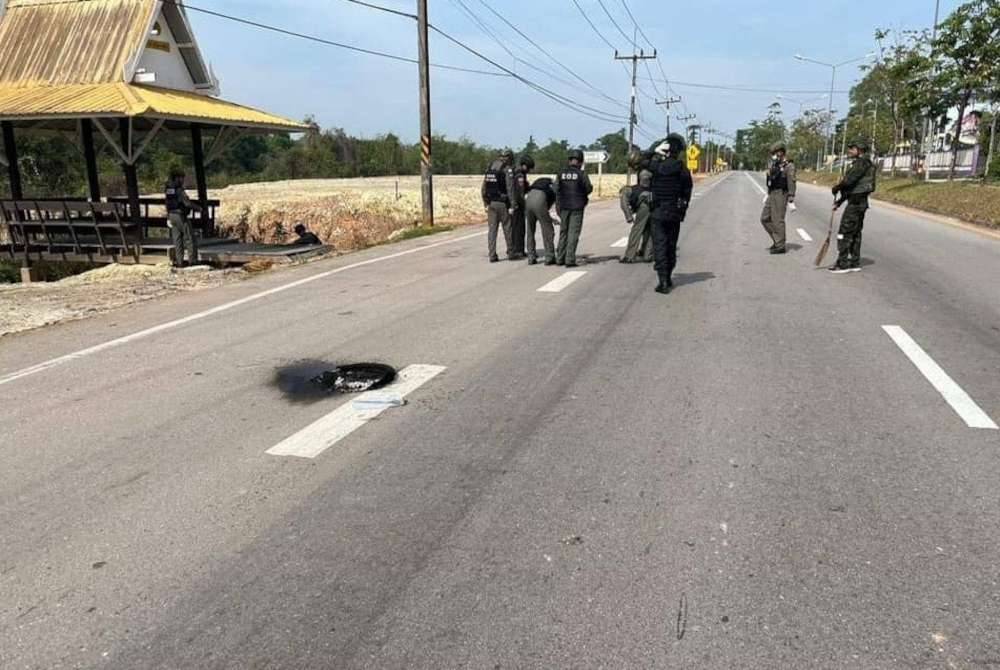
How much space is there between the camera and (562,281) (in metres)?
10.5

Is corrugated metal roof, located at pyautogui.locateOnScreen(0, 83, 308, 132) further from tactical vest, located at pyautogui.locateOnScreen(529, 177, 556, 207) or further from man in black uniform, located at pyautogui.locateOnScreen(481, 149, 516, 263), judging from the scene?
tactical vest, located at pyautogui.locateOnScreen(529, 177, 556, 207)

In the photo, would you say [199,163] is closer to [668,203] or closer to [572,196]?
[572,196]

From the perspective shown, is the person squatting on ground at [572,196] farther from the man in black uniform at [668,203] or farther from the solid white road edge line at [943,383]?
the solid white road edge line at [943,383]

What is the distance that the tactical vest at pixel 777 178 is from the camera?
12.5m

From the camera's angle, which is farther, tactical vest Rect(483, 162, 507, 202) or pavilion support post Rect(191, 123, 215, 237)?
pavilion support post Rect(191, 123, 215, 237)

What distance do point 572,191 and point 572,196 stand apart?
74 millimetres

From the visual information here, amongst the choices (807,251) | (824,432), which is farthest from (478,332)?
(807,251)

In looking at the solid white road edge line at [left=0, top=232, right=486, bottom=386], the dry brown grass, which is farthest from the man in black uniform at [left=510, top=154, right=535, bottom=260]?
the dry brown grass

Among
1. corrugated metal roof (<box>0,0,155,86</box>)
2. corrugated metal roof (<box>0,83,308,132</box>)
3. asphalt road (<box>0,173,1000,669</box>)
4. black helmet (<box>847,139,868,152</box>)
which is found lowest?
asphalt road (<box>0,173,1000,669</box>)

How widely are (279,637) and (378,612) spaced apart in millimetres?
371

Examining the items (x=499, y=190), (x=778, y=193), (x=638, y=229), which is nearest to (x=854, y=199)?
(x=778, y=193)

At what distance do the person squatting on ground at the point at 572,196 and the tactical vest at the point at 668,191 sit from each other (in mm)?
1976

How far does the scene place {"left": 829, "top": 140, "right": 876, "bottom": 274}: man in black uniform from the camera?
10.7 metres

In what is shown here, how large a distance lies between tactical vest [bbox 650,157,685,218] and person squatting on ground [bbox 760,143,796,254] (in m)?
4.13
